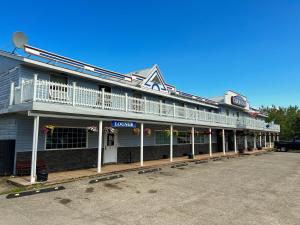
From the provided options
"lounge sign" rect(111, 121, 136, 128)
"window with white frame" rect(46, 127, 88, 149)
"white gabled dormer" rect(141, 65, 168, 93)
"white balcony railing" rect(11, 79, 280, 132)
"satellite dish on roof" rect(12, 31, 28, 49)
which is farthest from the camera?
"white gabled dormer" rect(141, 65, 168, 93)

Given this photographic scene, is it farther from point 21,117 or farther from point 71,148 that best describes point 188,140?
point 21,117

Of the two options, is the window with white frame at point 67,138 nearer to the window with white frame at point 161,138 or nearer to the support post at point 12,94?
the support post at point 12,94

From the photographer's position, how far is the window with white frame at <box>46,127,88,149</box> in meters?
13.2

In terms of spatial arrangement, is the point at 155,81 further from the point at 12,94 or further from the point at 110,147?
the point at 12,94

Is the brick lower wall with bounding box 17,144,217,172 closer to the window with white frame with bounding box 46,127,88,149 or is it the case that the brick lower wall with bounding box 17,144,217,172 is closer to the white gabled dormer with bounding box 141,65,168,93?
the window with white frame with bounding box 46,127,88,149

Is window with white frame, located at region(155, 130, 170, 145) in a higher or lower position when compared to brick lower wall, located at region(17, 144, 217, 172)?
higher

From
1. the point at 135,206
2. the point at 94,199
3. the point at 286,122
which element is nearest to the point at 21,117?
the point at 94,199

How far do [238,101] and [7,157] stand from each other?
29.5m

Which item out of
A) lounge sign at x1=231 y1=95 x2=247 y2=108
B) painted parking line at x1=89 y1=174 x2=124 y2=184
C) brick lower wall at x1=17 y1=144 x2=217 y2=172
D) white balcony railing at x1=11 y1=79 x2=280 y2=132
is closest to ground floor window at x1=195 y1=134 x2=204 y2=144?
white balcony railing at x1=11 y1=79 x2=280 y2=132

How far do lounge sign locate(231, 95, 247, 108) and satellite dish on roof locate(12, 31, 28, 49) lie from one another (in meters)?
26.3

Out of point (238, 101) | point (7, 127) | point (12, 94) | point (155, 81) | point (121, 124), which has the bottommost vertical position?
point (7, 127)

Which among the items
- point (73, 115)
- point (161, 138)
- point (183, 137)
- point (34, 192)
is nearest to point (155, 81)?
point (161, 138)

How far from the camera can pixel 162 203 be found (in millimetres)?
7996

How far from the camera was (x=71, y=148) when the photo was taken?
14.0m
